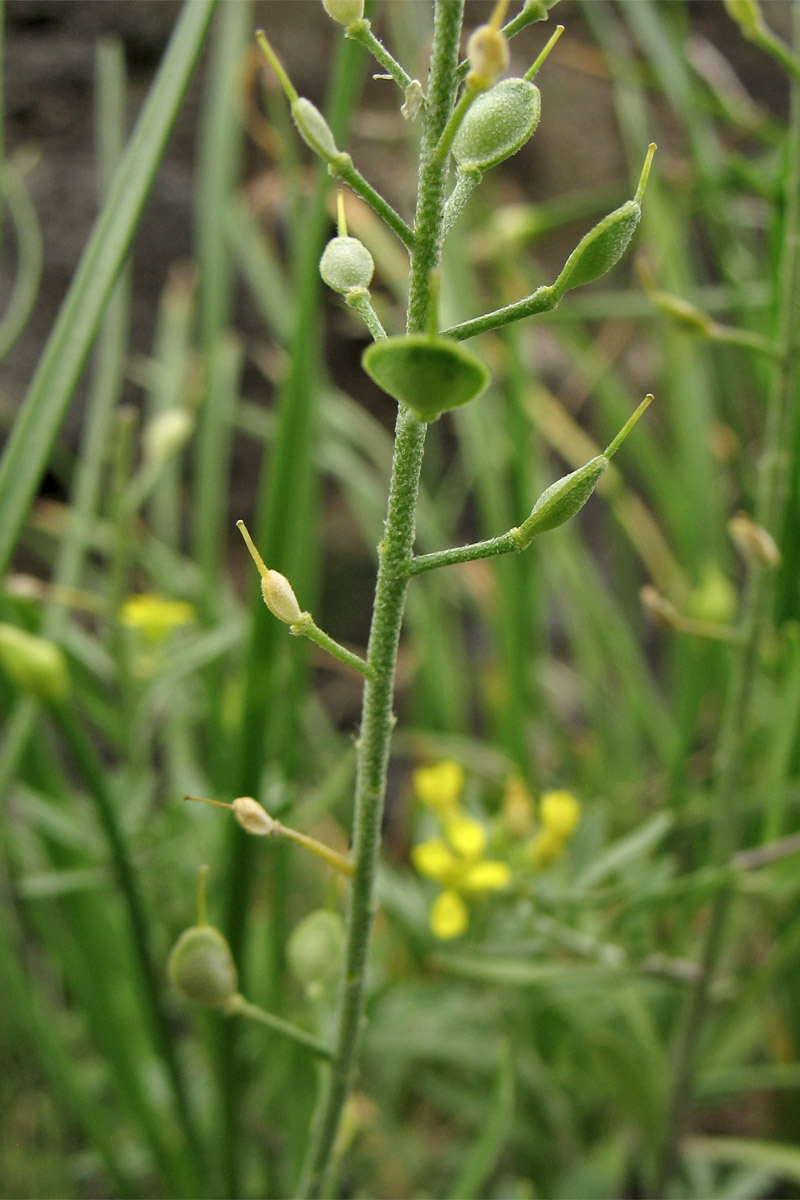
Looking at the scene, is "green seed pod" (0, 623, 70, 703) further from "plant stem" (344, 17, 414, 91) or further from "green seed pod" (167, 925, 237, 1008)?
"plant stem" (344, 17, 414, 91)

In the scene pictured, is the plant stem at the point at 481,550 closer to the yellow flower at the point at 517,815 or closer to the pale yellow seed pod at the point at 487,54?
the pale yellow seed pod at the point at 487,54

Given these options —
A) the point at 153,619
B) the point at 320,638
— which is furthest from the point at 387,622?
the point at 153,619

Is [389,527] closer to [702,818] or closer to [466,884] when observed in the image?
[466,884]

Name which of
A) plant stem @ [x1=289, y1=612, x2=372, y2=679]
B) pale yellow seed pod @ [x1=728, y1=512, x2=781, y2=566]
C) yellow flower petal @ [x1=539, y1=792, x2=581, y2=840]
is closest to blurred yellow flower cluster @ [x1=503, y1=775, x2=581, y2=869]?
yellow flower petal @ [x1=539, y1=792, x2=581, y2=840]

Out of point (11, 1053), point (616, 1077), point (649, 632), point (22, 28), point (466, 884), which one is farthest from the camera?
point (649, 632)

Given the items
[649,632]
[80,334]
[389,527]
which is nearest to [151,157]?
[80,334]

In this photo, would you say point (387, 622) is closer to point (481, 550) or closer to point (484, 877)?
point (481, 550)

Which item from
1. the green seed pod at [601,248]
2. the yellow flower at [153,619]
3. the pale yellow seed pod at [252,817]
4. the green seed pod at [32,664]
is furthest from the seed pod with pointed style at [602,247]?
the yellow flower at [153,619]

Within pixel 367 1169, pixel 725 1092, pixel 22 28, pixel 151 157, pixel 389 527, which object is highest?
pixel 22 28
